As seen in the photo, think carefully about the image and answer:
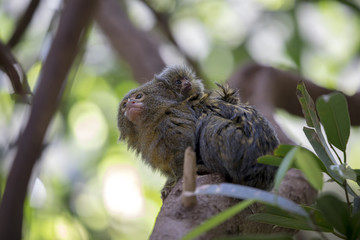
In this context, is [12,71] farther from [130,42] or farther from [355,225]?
Result: [130,42]

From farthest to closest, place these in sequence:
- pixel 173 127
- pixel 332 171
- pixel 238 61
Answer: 1. pixel 238 61
2. pixel 173 127
3. pixel 332 171

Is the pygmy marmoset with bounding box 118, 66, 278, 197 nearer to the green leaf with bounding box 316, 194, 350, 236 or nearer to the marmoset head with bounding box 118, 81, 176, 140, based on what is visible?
the marmoset head with bounding box 118, 81, 176, 140

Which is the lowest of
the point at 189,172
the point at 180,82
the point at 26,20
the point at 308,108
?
the point at 189,172

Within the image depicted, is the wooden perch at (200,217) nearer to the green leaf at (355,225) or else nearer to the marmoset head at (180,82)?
the green leaf at (355,225)

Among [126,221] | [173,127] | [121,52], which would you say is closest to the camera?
[173,127]

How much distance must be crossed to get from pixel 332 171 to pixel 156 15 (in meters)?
4.23

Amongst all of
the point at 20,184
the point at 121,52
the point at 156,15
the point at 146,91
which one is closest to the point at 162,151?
the point at 146,91

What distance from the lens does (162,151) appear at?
3146mm

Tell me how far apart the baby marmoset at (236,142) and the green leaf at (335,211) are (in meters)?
0.74

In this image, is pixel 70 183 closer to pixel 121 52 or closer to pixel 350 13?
pixel 121 52

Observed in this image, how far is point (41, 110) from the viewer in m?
1.63

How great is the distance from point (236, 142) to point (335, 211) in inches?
34.7

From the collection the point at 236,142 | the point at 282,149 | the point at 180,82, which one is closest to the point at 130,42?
the point at 180,82

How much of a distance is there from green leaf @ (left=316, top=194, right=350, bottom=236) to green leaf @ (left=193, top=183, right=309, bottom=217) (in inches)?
3.7
